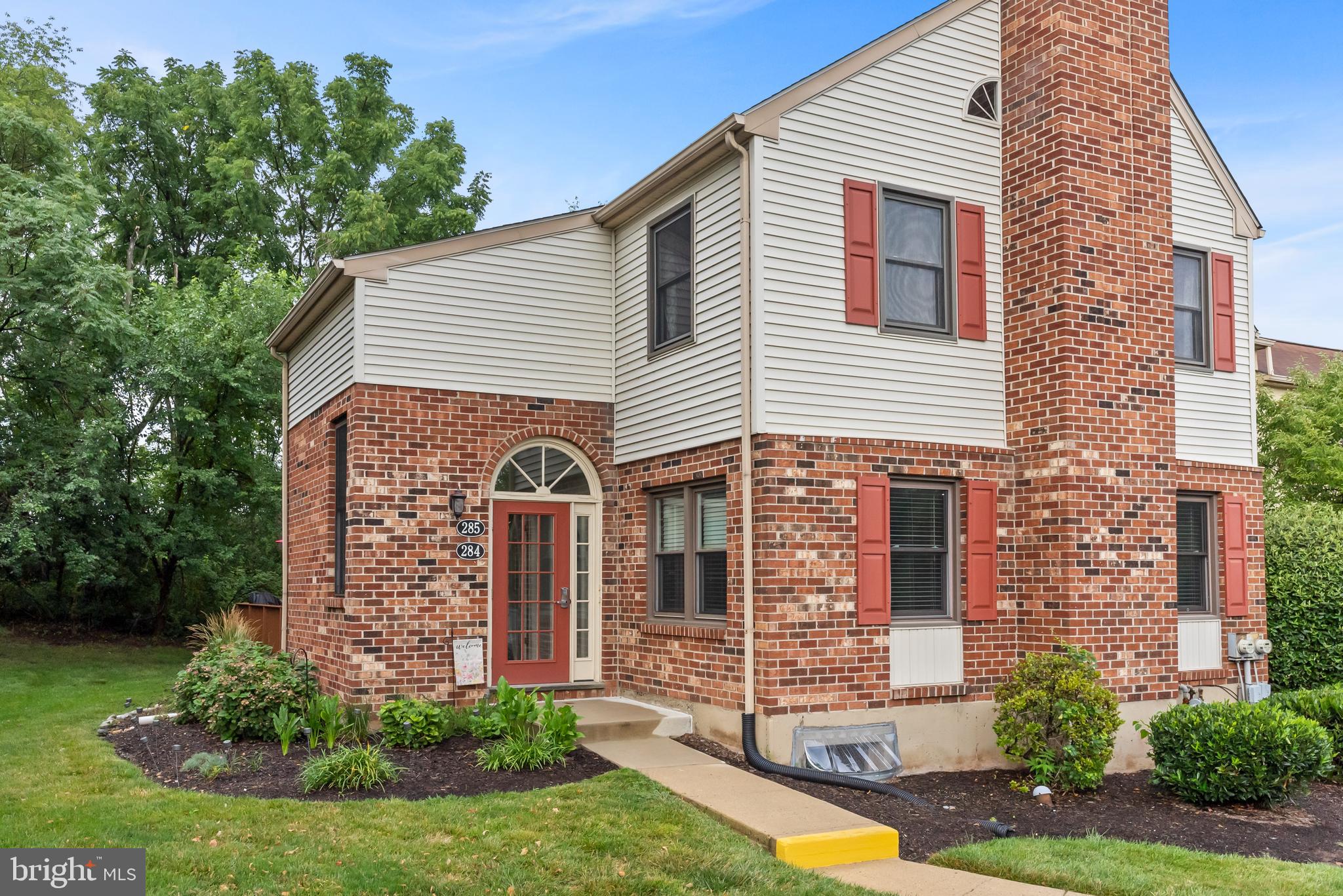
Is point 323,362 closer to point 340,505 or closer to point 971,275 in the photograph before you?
point 340,505

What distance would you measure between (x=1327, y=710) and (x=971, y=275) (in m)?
5.11

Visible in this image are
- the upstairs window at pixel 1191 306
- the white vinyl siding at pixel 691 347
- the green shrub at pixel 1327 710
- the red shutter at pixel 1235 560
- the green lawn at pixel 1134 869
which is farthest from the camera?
the upstairs window at pixel 1191 306

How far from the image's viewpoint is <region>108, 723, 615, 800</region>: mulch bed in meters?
7.66

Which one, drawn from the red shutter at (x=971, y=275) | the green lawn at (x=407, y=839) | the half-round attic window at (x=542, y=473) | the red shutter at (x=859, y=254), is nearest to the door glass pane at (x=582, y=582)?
the half-round attic window at (x=542, y=473)

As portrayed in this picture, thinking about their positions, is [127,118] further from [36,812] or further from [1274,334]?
[1274,334]

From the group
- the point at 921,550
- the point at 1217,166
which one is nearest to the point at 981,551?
the point at 921,550

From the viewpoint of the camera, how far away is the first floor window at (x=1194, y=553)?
10953 mm

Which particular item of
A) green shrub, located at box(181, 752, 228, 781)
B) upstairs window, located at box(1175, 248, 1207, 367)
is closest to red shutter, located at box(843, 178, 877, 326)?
upstairs window, located at box(1175, 248, 1207, 367)

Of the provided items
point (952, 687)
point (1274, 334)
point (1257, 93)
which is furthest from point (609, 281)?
point (1274, 334)

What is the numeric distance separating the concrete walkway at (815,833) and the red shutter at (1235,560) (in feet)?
19.2

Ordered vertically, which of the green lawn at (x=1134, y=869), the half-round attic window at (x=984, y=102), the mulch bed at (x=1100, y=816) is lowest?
the mulch bed at (x=1100, y=816)

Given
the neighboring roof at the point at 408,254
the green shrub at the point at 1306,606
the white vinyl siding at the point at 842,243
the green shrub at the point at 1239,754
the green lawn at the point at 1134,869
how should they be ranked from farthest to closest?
the green shrub at the point at 1306,606 → the neighboring roof at the point at 408,254 → the white vinyl siding at the point at 842,243 → the green shrub at the point at 1239,754 → the green lawn at the point at 1134,869

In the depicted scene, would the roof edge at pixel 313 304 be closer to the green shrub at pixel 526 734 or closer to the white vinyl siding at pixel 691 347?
the white vinyl siding at pixel 691 347

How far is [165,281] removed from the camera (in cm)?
2289
